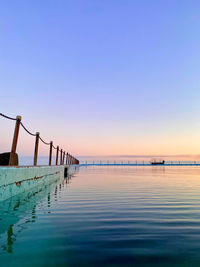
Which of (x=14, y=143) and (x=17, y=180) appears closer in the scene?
(x=17, y=180)

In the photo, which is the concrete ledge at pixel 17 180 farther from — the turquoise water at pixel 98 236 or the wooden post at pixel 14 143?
the turquoise water at pixel 98 236

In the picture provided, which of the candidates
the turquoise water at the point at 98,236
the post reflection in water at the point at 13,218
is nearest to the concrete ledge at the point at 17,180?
the post reflection in water at the point at 13,218

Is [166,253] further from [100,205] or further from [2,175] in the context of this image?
[2,175]

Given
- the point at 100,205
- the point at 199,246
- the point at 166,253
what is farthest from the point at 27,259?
the point at 100,205

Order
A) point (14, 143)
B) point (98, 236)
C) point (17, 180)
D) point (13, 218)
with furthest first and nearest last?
point (14, 143), point (17, 180), point (13, 218), point (98, 236)

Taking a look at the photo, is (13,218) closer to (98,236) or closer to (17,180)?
(98,236)

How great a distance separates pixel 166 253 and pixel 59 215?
2738 millimetres

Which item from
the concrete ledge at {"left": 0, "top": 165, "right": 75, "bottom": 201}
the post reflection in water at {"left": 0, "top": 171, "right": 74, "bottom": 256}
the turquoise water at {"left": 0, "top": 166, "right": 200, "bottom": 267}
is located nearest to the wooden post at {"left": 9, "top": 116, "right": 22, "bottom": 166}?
the concrete ledge at {"left": 0, "top": 165, "right": 75, "bottom": 201}

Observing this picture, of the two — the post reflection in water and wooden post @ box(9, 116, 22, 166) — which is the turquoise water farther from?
wooden post @ box(9, 116, 22, 166)

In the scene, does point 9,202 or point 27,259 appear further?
point 9,202

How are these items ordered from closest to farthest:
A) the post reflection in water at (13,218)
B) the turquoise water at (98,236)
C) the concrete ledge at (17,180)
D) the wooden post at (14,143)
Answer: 1. the turquoise water at (98,236)
2. the post reflection in water at (13,218)
3. the concrete ledge at (17,180)
4. the wooden post at (14,143)

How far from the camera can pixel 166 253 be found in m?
2.77

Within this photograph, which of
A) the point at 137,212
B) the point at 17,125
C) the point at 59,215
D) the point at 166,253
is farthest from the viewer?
the point at 17,125

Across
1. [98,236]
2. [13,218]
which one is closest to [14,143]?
[13,218]
